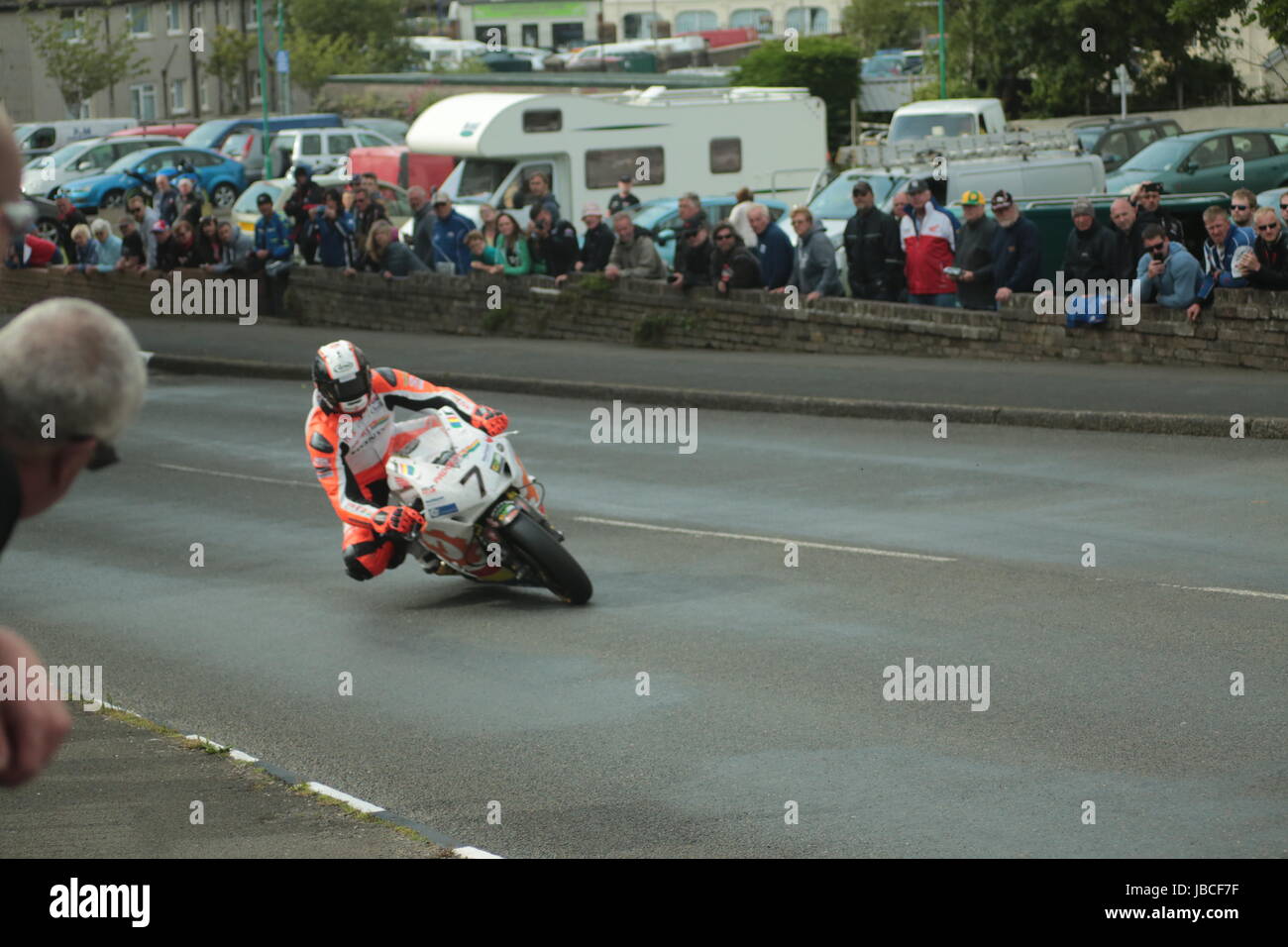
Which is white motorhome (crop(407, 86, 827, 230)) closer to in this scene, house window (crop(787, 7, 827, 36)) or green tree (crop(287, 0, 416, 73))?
green tree (crop(287, 0, 416, 73))

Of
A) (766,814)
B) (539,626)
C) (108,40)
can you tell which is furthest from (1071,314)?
(108,40)

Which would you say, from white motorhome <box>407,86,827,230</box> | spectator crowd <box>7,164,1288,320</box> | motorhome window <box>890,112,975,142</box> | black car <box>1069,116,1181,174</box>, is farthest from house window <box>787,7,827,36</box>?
spectator crowd <box>7,164,1288,320</box>

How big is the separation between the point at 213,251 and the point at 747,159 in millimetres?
9548

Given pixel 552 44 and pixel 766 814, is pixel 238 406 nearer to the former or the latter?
pixel 766 814

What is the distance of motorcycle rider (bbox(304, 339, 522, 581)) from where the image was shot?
1161 cm

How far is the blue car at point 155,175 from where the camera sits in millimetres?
48938

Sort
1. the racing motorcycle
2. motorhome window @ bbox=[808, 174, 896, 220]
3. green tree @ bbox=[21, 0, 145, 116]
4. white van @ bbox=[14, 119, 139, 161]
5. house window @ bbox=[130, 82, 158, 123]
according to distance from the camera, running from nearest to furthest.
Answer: the racing motorcycle, motorhome window @ bbox=[808, 174, 896, 220], white van @ bbox=[14, 119, 139, 161], green tree @ bbox=[21, 0, 145, 116], house window @ bbox=[130, 82, 158, 123]

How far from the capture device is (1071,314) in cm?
2064

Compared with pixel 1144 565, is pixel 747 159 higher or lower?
higher

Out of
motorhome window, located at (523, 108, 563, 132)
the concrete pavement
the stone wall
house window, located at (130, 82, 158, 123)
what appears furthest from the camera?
house window, located at (130, 82, 158, 123)

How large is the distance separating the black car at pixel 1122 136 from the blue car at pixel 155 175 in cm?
2100

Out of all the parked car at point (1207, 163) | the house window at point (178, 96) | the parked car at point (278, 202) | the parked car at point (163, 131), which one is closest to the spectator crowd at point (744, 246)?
the parked car at point (278, 202)

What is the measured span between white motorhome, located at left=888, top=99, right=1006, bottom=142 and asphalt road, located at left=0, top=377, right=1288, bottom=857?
75.0 ft

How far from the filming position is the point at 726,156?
3538 cm
